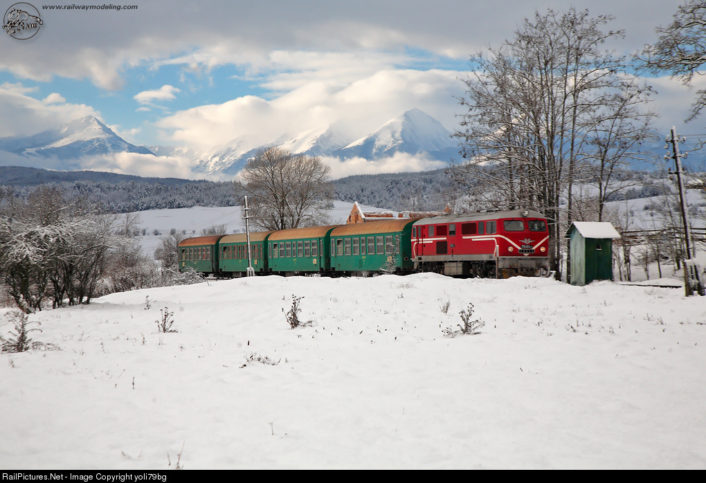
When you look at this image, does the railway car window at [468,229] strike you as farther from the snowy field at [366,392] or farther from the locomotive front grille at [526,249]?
the snowy field at [366,392]

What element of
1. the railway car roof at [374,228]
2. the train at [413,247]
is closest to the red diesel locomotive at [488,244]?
the train at [413,247]

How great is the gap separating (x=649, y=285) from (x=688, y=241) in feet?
8.93

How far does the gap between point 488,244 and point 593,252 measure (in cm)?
446

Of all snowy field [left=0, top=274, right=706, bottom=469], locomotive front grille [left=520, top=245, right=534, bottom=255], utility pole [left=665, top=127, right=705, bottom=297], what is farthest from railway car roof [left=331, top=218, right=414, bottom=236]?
snowy field [left=0, top=274, right=706, bottom=469]

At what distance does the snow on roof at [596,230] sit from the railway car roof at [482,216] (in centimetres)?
270

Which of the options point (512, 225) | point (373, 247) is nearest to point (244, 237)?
point (373, 247)

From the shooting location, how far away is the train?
74.9ft

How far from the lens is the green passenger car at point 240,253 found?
37562mm

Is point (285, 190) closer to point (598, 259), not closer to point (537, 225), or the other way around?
point (537, 225)

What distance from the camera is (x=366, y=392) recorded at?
7738mm

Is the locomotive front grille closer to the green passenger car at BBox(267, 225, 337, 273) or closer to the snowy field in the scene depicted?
the snowy field

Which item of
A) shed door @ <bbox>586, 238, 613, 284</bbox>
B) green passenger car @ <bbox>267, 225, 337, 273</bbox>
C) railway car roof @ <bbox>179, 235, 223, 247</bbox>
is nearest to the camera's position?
shed door @ <bbox>586, 238, 613, 284</bbox>

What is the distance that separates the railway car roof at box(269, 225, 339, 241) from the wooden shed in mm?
15468
